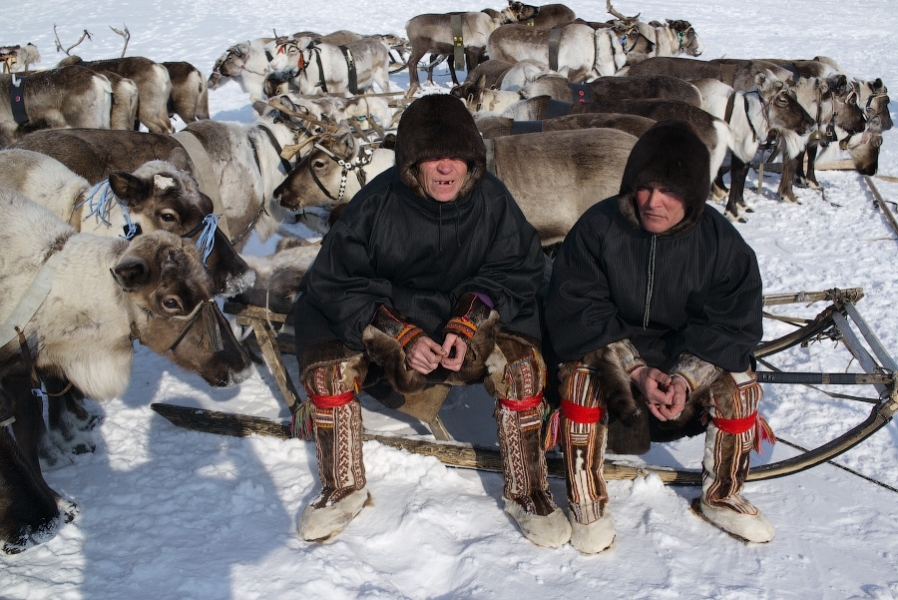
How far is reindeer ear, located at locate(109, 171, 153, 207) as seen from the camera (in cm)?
316

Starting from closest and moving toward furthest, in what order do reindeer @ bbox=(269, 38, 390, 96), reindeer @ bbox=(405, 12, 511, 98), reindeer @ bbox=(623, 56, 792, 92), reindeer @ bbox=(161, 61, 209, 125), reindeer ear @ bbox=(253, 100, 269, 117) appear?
reindeer ear @ bbox=(253, 100, 269, 117) → reindeer @ bbox=(623, 56, 792, 92) → reindeer @ bbox=(161, 61, 209, 125) → reindeer @ bbox=(269, 38, 390, 96) → reindeer @ bbox=(405, 12, 511, 98)

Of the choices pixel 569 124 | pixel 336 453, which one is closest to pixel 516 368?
pixel 336 453

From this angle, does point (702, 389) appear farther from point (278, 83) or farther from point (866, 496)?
point (278, 83)

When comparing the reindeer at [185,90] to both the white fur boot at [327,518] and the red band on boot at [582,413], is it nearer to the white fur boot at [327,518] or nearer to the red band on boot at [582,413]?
the white fur boot at [327,518]

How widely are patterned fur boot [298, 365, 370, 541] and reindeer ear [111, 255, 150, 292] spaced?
2.38 ft

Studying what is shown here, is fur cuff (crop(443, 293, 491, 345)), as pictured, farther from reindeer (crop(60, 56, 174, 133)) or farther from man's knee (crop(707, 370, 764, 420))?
reindeer (crop(60, 56, 174, 133))

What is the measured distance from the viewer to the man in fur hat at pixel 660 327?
2.31 m

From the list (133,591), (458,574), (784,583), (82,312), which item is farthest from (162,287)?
(784,583)

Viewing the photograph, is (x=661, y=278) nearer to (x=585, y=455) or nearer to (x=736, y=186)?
(x=585, y=455)

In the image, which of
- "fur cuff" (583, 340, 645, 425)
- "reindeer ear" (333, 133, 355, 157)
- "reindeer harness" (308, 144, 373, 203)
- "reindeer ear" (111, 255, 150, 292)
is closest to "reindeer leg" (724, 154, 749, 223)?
"reindeer harness" (308, 144, 373, 203)

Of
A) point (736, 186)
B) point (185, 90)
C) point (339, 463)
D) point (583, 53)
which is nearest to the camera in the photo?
point (339, 463)

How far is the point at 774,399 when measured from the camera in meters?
3.48

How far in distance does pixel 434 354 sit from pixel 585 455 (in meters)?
0.67

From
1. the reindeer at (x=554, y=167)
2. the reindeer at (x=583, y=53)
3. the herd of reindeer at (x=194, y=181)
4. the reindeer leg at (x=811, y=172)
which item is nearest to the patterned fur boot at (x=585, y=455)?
the herd of reindeer at (x=194, y=181)
